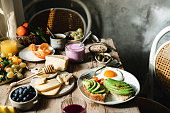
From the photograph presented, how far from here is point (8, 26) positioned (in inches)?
77.5

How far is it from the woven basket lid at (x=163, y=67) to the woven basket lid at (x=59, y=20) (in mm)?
1038

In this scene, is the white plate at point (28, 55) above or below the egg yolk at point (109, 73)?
above

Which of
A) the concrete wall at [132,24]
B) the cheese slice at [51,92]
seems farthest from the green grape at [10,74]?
the concrete wall at [132,24]

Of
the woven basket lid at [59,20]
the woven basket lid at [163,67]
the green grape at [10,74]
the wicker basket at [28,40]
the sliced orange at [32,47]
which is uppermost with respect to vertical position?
the woven basket lid at [59,20]

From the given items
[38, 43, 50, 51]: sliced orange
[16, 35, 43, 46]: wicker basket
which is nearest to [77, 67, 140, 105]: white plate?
[38, 43, 50, 51]: sliced orange

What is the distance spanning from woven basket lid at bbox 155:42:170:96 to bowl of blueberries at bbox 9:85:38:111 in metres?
1.26

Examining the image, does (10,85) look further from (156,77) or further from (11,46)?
(156,77)

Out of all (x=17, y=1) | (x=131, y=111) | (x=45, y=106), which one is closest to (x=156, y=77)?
(x=131, y=111)

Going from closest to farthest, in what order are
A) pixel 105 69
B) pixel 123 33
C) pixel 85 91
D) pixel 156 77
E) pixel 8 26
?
pixel 85 91
pixel 105 69
pixel 156 77
pixel 8 26
pixel 123 33

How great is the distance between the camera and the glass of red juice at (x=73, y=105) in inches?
39.9

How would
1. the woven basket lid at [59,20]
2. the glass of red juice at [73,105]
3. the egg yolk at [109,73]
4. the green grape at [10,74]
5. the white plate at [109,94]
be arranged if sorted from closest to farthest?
the glass of red juice at [73,105] → the white plate at [109,94] → the green grape at [10,74] → the egg yolk at [109,73] → the woven basket lid at [59,20]

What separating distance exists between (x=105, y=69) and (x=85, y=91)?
34 cm

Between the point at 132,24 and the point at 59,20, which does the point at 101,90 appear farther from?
the point at 132,24

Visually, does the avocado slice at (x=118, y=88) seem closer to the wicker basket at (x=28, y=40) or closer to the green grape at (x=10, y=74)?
the green grape at (x=10, y=74)
